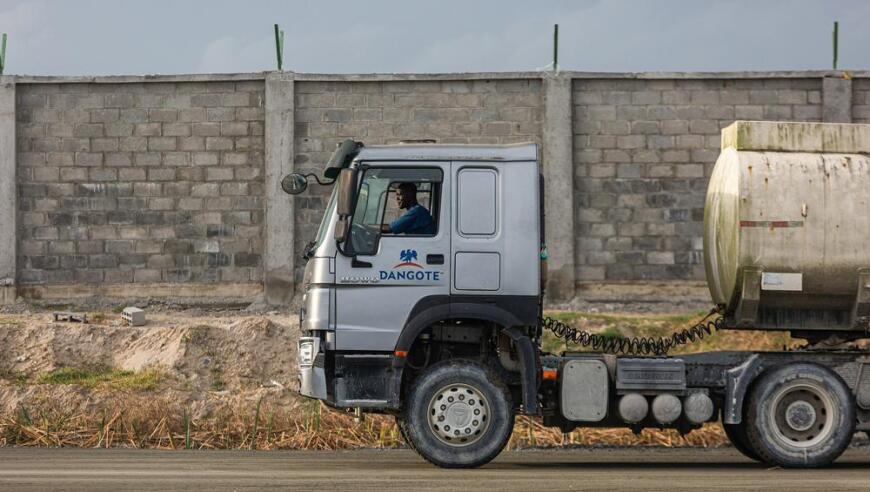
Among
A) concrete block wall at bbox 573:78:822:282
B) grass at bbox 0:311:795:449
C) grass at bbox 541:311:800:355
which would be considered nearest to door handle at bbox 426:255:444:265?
grass at bbox 0:311:795:449

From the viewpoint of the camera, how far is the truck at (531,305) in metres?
11.6

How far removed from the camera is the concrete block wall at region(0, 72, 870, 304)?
2069cm

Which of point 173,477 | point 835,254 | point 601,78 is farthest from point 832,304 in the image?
point 601,78

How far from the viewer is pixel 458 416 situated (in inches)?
459

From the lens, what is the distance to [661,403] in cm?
1218

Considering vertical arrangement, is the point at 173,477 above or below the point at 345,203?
below

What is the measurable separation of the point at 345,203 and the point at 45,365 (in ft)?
27.5

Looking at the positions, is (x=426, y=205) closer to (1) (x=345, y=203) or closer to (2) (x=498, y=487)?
(1) (x=345, y=203)

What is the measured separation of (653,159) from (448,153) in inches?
372

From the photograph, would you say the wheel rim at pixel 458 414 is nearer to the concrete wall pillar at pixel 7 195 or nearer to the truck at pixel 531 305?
the truck at pixel 531 305

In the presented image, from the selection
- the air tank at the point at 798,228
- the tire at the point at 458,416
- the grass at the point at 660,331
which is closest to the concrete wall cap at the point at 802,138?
the air tank at the point at 798,228

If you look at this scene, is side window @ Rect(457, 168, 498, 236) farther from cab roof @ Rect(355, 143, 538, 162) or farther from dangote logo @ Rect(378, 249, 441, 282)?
dangote logo @ Rect(378, 249, 441, 282)

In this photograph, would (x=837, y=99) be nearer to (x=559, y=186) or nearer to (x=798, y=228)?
(x=559, y=186)

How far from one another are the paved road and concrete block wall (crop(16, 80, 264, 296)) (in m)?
7.12
